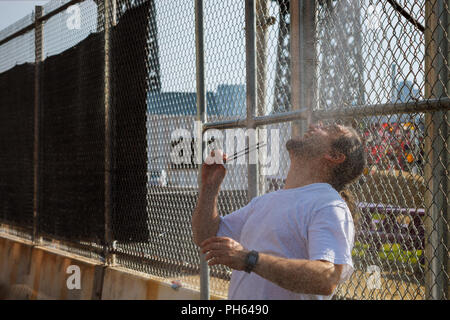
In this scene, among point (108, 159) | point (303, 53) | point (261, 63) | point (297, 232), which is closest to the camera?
point (297, 232)

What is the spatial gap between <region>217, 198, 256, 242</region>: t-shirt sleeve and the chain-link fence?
1.91ft

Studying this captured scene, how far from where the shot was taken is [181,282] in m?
4.34

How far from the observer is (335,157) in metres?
2.53

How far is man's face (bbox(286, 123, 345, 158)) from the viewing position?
252cm

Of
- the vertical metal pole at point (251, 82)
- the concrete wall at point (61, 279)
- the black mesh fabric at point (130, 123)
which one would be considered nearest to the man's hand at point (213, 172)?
the vertical metal pole at point (251, 82)

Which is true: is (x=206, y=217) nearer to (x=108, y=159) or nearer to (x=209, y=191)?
(x=209, y=191)

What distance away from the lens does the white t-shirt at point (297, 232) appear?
2.10 metres

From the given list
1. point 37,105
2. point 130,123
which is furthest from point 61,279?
point 37,105

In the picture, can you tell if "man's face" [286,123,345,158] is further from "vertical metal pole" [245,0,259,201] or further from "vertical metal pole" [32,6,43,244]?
"vertical metal pole" [32,6,43,244]

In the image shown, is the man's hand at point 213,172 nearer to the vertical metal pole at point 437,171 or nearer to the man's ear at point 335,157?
the man's ear at point 335,157

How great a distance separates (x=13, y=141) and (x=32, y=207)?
1400mm

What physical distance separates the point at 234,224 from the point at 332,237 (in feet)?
2.39

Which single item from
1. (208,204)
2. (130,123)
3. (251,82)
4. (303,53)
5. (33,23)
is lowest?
(208,204)

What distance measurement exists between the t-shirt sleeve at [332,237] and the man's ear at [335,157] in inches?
14.0
